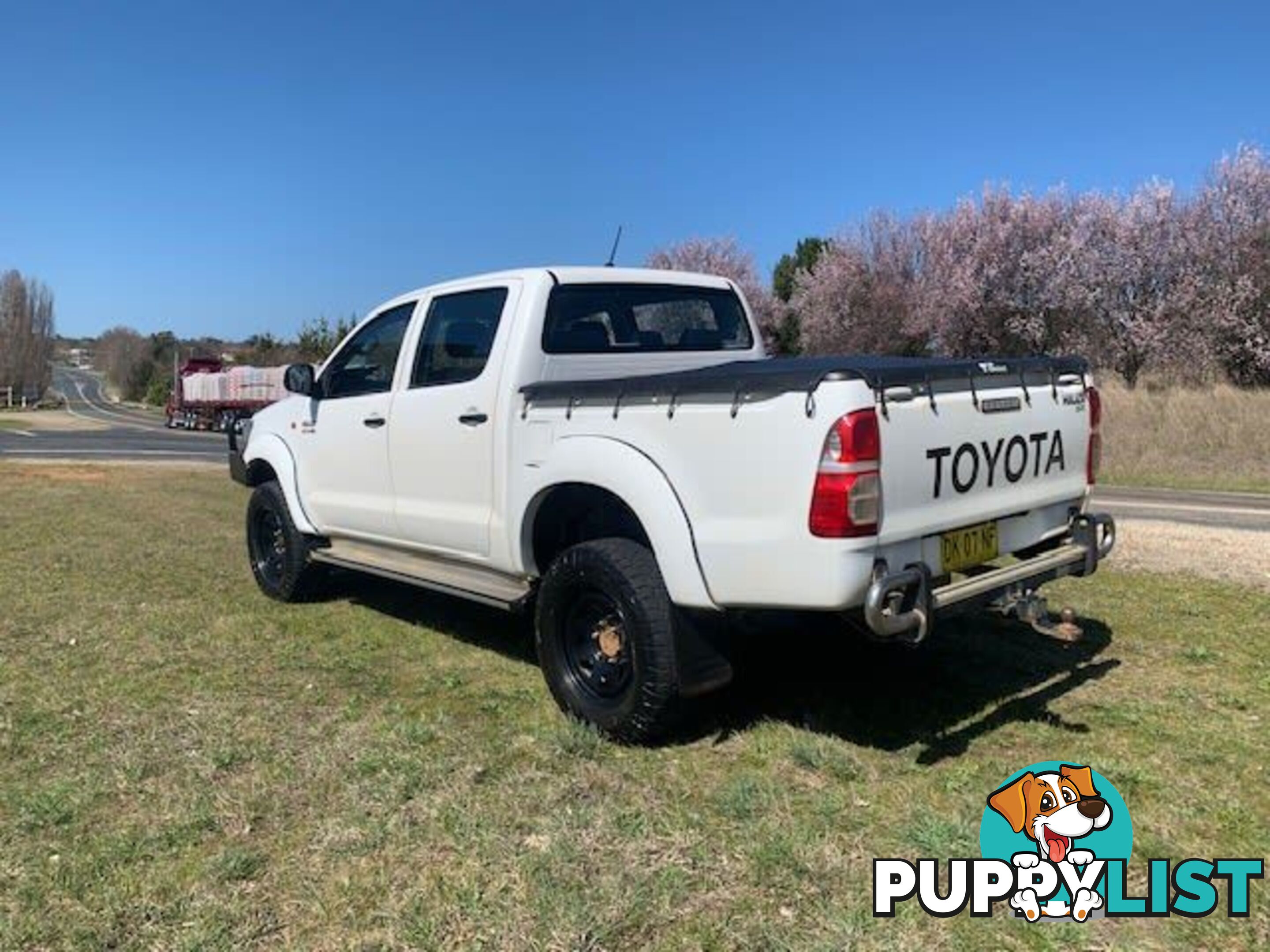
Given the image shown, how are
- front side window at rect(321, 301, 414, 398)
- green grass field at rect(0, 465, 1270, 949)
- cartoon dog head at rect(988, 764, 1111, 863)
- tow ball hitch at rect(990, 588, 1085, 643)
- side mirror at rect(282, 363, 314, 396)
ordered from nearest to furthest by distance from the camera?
→ green grass field at rect(0, 465, 1270, 949)
cartoon dog head at rect(988, 764, 1111, 863)
tow ball hitch at rect(990, 588, 1085, 643)
front side window at rect(321, 301, 414, 398)
side mirror at rect(282, 363, 314, 396)

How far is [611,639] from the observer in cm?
427

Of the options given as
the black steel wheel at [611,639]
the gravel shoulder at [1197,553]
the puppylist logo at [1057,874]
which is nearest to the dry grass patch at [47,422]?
the gravel shoulder at [1197,553]

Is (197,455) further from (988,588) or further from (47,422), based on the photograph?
(47,422)

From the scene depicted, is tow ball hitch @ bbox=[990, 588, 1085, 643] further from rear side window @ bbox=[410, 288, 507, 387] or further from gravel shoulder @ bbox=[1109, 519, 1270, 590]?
gravel shoulder @ bbox=[1109, 519, 1270, 590]

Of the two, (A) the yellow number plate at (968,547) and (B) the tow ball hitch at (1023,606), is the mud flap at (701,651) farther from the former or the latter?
(B) the tow ball hitch at (1023,606)

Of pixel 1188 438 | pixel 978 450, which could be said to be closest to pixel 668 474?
pixel 978 450

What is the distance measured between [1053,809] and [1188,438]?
2148 cm

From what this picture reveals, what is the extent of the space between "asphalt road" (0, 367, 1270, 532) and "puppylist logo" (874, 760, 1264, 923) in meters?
8.96

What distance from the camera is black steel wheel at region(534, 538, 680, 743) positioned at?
155 inches

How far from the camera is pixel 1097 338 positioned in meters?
31.6

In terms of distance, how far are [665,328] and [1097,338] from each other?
29769 millimetres

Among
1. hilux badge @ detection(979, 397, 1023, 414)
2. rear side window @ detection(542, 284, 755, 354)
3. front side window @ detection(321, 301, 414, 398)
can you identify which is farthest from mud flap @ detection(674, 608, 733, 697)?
front side window @ detection(321, 301, 414, 398)

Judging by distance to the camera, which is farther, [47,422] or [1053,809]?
[47,422]

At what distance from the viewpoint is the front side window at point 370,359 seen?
5785 millimetres
